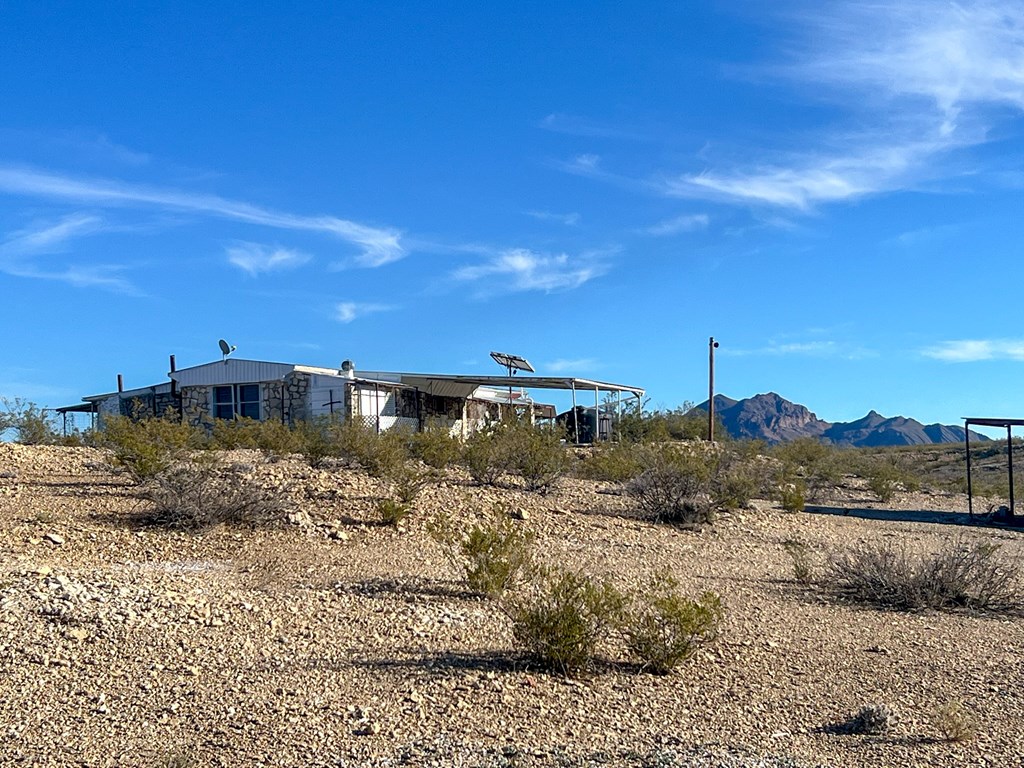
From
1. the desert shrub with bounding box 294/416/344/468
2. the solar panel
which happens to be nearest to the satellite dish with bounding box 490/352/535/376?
the solar panel

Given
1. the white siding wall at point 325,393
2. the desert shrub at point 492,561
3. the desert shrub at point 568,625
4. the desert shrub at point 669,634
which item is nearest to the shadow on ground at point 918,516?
the desert shrub at point 492,561

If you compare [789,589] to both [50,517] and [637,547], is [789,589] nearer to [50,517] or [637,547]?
[637,547]

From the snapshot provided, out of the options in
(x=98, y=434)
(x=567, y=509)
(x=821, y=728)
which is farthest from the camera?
(x=98, y=434)

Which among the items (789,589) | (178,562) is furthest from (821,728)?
(178,562)

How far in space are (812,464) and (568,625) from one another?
23.2m

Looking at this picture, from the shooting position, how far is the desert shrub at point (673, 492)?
46.3 feet

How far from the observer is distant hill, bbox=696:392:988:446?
94.3 meters

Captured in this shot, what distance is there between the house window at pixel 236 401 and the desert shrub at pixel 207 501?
18.7 m

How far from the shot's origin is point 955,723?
5.05m

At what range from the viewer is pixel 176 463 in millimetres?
12367

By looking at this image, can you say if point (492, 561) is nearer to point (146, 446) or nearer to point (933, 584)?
point (933, 584)

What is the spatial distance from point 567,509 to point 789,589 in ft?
16.4

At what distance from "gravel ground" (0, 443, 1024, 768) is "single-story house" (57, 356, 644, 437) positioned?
17.9m

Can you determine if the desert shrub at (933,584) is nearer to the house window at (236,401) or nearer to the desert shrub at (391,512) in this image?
the desert shrub at (391,512)
